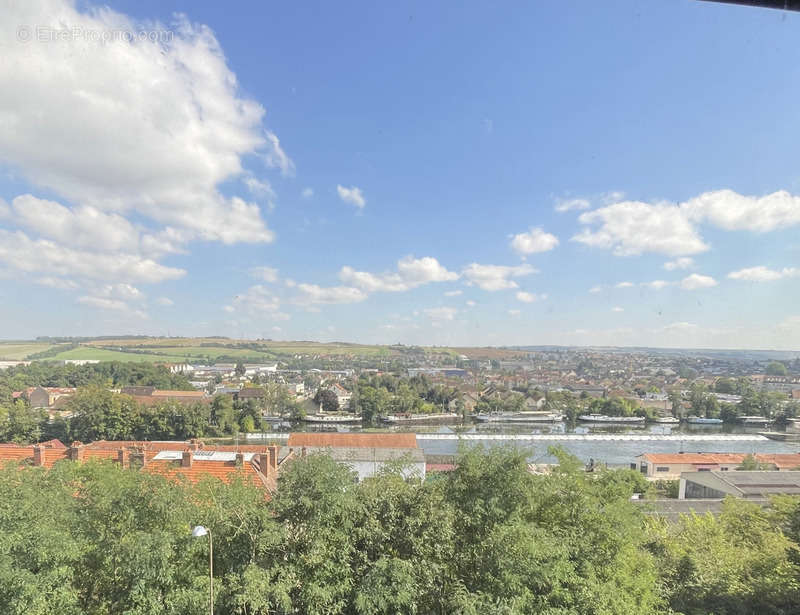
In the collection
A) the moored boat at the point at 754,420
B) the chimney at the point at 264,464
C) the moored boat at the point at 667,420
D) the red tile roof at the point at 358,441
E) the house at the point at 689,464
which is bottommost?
the moored boat at the point at 667,420

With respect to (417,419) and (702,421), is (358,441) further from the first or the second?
(702,421)

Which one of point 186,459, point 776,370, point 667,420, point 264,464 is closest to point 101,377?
point 186,459

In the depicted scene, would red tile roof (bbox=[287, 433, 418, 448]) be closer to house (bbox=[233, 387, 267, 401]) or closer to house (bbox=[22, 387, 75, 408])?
house (bbox=[233, 387, 267, 401])

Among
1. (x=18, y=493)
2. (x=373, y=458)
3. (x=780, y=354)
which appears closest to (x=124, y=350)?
(x=373, y=458)

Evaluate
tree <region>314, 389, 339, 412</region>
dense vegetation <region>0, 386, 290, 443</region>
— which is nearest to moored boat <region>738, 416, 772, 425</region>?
tree <region>314, 389, 339, 412</region>

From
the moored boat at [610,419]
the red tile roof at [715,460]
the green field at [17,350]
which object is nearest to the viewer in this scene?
the red tile roof at [715,460]

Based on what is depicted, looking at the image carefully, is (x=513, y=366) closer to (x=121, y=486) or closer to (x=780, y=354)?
(x=780, y=354)

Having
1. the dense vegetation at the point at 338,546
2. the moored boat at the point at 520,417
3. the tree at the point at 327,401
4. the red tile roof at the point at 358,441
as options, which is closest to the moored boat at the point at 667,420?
the moored boat at the point at 520,417

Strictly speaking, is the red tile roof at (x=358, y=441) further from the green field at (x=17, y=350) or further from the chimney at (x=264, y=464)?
the green field at (x=17, y=350)
